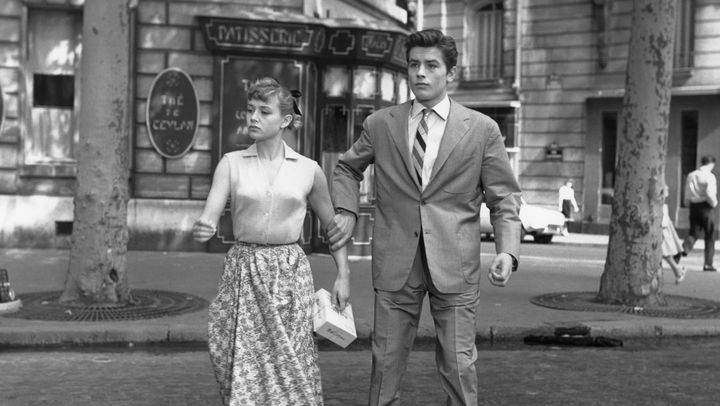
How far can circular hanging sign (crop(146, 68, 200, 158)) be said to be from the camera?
1572 centimetres

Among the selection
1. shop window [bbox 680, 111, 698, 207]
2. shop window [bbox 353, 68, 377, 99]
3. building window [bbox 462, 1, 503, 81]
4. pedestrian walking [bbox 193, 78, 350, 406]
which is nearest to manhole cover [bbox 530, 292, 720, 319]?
shop window [bbox 353, 68, 377, 99]

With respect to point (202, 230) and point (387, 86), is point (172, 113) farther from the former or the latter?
point (202, 230)

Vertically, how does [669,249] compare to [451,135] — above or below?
below

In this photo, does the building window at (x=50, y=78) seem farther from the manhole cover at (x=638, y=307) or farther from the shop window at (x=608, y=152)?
the shop window at (x=608, y=152)

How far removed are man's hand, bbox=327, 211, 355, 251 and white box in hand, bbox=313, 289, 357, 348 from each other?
276mm

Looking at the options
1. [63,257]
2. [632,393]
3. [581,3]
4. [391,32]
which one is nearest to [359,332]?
[632,393]

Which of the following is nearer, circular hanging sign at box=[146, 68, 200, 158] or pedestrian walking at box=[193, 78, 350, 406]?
pedestrian walking at box=[193, 78, 350, 406]

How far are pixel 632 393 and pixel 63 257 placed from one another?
9879mm

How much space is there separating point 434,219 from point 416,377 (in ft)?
9.72

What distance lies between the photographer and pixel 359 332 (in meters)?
8.99

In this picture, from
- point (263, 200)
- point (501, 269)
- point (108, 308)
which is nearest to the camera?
point (501, 269)

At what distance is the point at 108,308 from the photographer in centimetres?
955

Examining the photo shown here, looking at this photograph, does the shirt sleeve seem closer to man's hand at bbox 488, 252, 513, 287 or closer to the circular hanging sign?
the circular hanging sign

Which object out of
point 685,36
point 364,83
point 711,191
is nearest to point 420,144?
point 364,83
